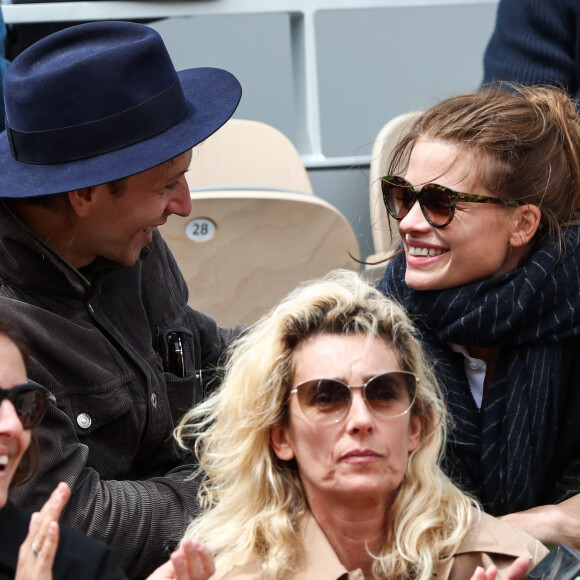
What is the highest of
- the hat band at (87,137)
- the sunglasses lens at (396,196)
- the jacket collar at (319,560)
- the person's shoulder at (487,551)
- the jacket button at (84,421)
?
the hat band at (87,137)

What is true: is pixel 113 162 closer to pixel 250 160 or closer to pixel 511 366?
pixel 511 366

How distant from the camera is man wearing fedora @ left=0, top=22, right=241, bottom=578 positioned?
2045mm

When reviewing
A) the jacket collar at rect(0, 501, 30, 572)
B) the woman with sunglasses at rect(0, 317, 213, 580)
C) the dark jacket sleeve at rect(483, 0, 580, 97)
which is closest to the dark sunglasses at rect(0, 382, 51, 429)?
the woman with sunglasses at rect(0, 317, 213, 580)

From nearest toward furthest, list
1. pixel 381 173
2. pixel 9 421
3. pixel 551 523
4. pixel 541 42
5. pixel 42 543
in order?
pixel 42 543
pixel 9 421
pixel 551 523
pixel 541 42
pixel 381 173

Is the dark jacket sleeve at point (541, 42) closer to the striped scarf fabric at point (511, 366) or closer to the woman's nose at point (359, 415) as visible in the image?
the striped scarf fabric at point (511, 366)

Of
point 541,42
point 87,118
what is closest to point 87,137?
point 87,118

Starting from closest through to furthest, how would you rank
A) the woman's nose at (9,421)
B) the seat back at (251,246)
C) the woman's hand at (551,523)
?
the woman's nose at (9,421), the woman's hand at (551,523), the seat back at (251,246)

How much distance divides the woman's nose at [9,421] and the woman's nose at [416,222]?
938 mm

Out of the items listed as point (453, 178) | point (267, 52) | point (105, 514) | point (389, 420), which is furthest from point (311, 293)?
point (267, 52)

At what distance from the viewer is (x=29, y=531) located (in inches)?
58.1

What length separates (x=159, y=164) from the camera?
2125mm

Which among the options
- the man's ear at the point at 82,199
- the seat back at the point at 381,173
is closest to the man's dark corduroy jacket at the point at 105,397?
the man's ear at the point at 82,199

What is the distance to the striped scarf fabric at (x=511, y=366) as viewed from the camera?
83.9 inches

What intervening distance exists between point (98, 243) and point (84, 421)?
37 cm
